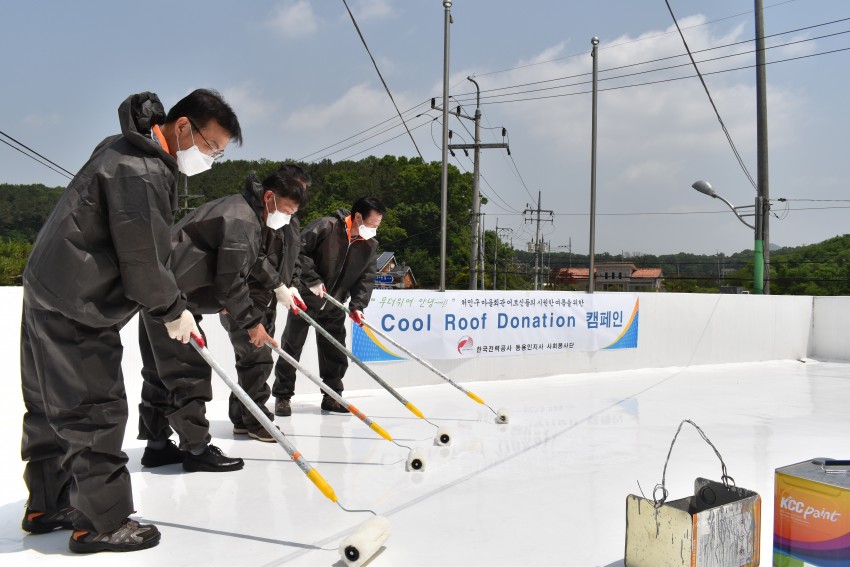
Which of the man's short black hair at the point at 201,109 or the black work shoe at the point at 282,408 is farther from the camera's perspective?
the black work shoe at the point at 282,408

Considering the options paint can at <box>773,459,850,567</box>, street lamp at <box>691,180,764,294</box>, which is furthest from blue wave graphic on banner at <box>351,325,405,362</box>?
street lamp at <box>691,180,764,294</box>

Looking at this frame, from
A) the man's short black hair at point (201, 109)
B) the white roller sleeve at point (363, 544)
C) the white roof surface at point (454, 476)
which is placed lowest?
the white roof surface at point (454, 476)

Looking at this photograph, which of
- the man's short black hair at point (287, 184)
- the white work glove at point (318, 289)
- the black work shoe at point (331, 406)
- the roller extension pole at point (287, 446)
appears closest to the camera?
the roller extension pole at point (287, 446)

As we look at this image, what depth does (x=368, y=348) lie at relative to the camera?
560 cm

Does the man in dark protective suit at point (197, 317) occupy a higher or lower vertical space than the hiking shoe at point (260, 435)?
higher

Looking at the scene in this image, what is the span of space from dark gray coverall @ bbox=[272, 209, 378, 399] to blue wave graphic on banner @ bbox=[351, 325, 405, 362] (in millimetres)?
805

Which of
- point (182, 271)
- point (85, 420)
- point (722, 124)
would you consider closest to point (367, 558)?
point (85, 420)

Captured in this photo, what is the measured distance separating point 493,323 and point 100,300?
15.6 feet

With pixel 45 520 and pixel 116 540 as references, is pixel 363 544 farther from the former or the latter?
pixel 45 520

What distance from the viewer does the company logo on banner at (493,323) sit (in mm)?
5688

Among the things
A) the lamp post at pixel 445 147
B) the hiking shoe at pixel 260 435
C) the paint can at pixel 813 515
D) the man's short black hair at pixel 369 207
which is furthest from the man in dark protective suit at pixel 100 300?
the lamp post at pixel 445 147

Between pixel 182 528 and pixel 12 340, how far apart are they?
2446 mm

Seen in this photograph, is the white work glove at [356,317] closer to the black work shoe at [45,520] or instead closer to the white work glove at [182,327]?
the white work glove at [182,327]

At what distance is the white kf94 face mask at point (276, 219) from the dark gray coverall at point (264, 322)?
0.11m
